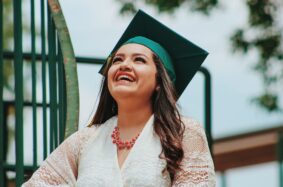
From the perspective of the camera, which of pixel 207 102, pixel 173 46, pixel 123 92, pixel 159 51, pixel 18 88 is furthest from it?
pixel 207 102

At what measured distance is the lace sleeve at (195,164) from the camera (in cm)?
462

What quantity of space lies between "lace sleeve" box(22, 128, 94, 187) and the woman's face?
0.29m

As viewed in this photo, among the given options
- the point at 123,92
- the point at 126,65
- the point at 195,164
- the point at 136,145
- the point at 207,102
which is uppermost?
the point at 207,102

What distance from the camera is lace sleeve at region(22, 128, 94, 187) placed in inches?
190

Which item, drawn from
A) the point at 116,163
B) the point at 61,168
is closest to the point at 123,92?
the point at 116,163

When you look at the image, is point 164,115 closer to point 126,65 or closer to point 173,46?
point 126,65

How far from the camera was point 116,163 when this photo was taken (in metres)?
4.70

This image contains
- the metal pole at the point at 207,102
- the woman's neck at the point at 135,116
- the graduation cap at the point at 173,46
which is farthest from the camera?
the metal pole at the point at 207,102

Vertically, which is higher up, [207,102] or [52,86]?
[207,102]

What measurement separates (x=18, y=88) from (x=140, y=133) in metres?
0.96

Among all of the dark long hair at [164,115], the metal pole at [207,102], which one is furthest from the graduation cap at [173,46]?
the metal pole at [207,102]

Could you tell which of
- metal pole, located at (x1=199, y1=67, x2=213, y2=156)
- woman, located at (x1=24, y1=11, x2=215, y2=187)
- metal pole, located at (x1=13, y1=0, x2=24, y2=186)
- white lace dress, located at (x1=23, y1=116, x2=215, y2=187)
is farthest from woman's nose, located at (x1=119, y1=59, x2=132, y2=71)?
metal pole, located at (x1=199, y1=67, x2=213, y2=156)

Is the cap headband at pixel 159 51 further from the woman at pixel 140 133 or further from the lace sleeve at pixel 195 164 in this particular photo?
the lace sleeve at pixel 195 164

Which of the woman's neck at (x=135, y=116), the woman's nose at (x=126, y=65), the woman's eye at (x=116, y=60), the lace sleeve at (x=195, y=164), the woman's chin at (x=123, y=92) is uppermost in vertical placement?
the woman's eye at (x=116, y=60)
